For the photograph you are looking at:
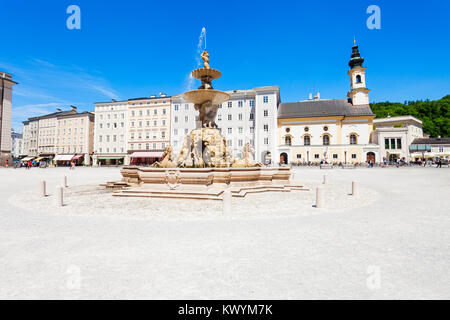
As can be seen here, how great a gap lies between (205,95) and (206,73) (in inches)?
70.6

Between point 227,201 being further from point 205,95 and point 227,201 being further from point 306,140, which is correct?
point 306,140

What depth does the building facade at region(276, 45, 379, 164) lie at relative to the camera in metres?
52.4

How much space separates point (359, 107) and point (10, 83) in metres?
75.6

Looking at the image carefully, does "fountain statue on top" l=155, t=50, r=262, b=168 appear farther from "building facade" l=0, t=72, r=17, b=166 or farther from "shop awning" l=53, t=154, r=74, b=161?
"shop awning" l=53, t=154, r=74, b=161

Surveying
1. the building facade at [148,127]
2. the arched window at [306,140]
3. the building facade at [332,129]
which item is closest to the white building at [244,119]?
the building facade at [148,127]

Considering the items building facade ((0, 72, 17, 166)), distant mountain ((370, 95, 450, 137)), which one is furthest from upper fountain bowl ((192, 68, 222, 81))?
distant mountain ((370, 95, 450, 137))

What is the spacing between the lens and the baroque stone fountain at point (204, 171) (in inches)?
393

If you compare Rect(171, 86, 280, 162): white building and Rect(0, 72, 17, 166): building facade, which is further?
Rect(171, 86, 280, 162): white building

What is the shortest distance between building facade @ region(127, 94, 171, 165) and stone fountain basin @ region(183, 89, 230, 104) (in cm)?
4130

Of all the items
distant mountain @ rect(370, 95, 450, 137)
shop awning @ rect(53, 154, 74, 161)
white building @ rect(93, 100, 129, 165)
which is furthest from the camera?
distant mountain @ rect(370, 95, 450, 137)

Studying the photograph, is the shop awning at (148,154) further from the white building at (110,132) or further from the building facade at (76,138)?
the building facade at (76,138)

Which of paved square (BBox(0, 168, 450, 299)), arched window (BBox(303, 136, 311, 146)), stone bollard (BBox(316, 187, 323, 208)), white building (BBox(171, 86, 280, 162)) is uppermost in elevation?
white building (BBox(171, 86, 280, 162))

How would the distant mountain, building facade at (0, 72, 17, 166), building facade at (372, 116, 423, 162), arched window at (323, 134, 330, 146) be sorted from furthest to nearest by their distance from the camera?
the distant mountain → arched window at (323, 134, 330, 146) → building facade at (372, 116, 423, 162) → building facade at (0, 72, 17, 166)

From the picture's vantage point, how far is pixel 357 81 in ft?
192
